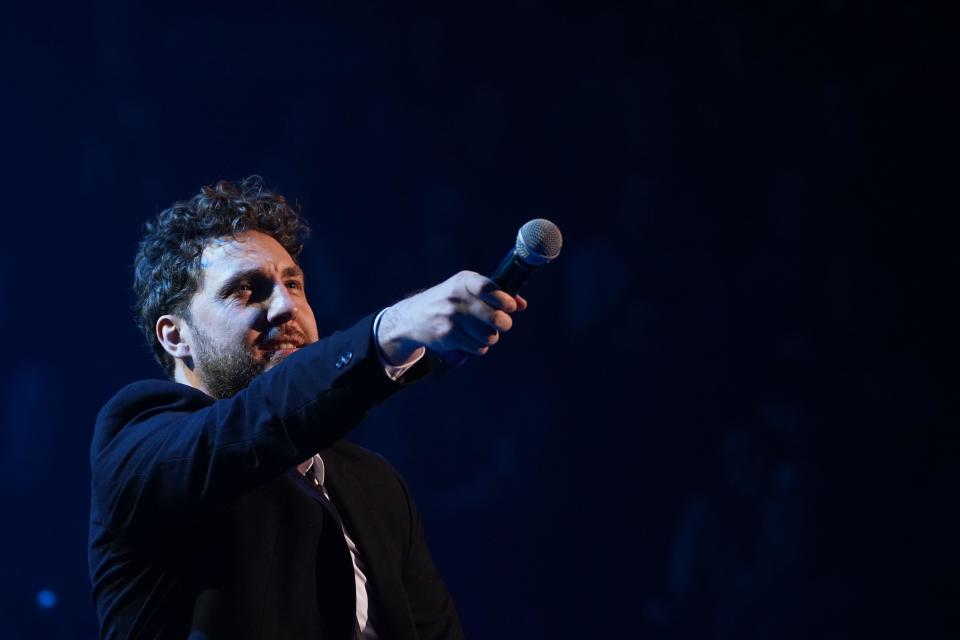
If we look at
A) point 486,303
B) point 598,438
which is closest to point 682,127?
point 598,438

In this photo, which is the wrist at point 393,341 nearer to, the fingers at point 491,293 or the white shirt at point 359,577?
the fingers at point 491,293

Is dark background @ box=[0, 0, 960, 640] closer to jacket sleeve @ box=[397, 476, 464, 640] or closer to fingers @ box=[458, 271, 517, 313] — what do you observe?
jacket sleeve @ box=[397, 476, 464, 640]

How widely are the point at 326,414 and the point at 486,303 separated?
270mm

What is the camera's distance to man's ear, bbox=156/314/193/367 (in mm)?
1863

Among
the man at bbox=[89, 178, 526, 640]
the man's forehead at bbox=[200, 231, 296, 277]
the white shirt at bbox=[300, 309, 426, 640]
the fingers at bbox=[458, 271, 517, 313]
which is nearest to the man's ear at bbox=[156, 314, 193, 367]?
the man at bbox=[89, 178, 526, 640]

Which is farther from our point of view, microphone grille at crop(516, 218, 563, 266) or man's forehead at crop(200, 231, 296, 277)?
man's forehead at crop(200, 231, 296, 277)

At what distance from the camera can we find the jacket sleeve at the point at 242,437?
1128 millimetres

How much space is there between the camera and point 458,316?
1053 millimetres

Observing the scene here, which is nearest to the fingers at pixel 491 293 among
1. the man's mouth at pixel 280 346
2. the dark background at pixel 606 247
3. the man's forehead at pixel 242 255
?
the man's mouth at pixel 280 346

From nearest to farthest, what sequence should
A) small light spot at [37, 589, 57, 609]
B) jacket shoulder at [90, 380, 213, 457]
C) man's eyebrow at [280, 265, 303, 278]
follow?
jacket shoulder at [90, 380, 213, 457] → man's eyebrow at [280, 265, 303, 278] → small light spot at [37, 589, 57, 609]

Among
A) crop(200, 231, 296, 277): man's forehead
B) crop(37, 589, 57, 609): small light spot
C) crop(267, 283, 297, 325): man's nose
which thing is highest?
crop(200, 231, 296, 277): man's forehead

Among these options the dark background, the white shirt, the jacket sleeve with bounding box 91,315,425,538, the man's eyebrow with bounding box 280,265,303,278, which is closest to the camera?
the jacket sleeve with bounding box 91,315,425,538

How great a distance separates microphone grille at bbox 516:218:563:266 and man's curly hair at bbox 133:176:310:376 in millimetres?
1050

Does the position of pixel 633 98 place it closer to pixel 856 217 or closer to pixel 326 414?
pixel 856 217
